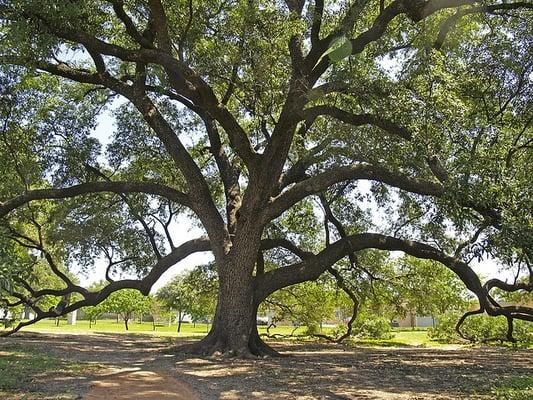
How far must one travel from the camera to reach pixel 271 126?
1327 centimetres

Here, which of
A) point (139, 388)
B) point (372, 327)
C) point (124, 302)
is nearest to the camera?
point (139, 388)

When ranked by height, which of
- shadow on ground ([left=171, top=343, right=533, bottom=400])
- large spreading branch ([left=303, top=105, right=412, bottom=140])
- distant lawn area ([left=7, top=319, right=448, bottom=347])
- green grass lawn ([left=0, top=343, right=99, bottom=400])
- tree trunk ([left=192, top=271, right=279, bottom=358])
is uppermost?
large spreading branch ([left=303, top=105, right=412, bottom=140])

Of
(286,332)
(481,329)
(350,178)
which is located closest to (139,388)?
(350,178)

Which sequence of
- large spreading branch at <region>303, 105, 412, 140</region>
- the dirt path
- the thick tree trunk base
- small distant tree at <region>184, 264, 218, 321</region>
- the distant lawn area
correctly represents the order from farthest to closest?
the distant lawn area < small distant tree at <region>184, 264, 218, 321</region> < the thick tree trunk base < large spreading branch at <region>303, 105, 412, 140</region> < the dirt path

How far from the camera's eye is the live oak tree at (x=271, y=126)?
7.68 m

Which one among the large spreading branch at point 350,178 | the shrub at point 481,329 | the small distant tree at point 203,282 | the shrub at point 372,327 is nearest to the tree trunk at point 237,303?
the large spreading branch at point 350,178

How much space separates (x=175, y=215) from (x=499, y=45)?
10226mm

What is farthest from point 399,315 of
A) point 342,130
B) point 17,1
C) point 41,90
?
point 17,1

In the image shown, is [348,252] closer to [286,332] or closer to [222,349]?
[222,349]

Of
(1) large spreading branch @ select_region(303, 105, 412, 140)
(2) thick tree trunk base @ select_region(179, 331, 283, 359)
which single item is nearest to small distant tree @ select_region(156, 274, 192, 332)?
(2) thick tree trunk base @ select_region(179, 331, 283, 359)

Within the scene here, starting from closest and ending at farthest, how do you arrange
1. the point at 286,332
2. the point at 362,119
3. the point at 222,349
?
the point at 362,119 → the point at 222,349 → the point at 286,332

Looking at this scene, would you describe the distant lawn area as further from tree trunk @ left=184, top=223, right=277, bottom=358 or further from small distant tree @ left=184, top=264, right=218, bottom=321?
tree trunk @ left=184, top=223, right=277, bottom=358

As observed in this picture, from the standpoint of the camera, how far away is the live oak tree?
7.68 metres

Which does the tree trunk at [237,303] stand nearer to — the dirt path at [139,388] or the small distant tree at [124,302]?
the dirt path at [139,388]
